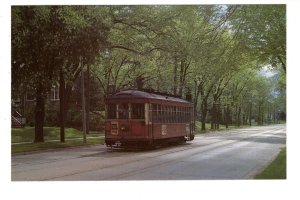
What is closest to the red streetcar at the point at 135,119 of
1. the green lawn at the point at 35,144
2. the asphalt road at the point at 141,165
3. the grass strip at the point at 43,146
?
the asphalt road at the point at 141,165

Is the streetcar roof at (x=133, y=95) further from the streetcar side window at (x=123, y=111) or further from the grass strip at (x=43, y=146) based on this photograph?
the grass strip at (x=43, y=146)

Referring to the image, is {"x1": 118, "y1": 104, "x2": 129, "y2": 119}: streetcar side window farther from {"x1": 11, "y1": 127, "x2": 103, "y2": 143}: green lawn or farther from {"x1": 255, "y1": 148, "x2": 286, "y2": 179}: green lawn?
{"x1": 255, "y1": 148, "x2": 286, "y2": 179}: green lawn

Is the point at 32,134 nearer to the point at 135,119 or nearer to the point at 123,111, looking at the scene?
the point at 123,111

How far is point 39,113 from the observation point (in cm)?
2727

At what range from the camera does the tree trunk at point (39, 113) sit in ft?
88.7

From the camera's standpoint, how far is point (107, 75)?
148 feet

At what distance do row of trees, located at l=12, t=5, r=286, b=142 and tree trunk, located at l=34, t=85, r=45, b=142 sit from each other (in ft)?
0.07

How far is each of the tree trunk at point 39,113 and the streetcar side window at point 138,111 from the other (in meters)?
5.54

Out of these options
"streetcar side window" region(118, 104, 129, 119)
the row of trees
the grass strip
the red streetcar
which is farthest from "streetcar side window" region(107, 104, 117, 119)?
the grass strip

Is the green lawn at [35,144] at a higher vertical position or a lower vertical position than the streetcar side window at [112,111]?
lower
